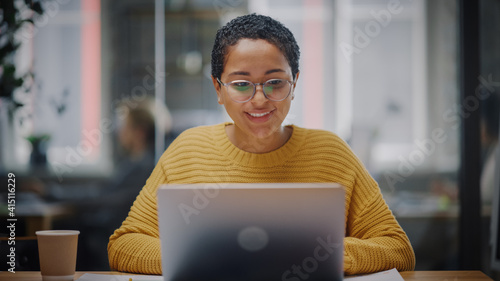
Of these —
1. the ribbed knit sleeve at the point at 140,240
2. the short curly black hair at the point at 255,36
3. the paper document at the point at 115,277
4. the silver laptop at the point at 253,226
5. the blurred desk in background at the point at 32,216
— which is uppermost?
the short curly black hair at the point at 255,36

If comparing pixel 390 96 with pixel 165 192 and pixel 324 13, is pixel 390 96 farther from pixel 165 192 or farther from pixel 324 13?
pixel 165 192

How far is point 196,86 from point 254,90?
2836 millimetres

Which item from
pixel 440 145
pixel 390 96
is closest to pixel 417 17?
pixel 390 96

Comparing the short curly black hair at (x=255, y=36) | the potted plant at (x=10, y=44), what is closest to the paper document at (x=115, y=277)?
the short curly black hair at (x=255, y=36)

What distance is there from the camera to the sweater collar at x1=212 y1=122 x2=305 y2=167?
1393 mm

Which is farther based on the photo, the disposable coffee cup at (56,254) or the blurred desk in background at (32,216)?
the blurred desk in background at (32,216)

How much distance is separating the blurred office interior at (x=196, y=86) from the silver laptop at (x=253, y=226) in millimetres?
2746

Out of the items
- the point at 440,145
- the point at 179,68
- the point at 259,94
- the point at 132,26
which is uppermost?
the point at 132,26

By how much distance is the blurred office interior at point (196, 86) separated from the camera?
3.70 metres

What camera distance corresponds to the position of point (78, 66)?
169 inches

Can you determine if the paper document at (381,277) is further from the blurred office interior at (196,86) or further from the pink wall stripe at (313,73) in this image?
the pink wall stripe at (313,73)

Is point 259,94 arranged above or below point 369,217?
above

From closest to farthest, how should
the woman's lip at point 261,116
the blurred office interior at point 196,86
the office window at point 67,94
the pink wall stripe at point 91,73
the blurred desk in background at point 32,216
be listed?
1. the woman's lip at point 261,116
2. the blurred desk in background at point 32,216
3. the blurred office interior at point 196,86
4. the office window at point 67,94
5. the pink wall stripe at point 91,73

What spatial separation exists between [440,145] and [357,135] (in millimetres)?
656
